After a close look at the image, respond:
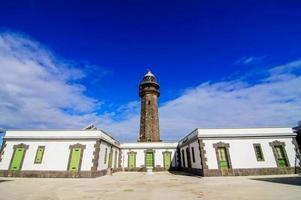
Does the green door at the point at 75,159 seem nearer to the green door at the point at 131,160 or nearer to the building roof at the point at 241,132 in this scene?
the green door at the point at 131,160

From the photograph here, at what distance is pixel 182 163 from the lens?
23688 millimetres

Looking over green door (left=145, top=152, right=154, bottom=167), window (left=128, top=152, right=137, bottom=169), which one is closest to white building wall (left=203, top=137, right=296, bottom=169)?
green door (left=145, top=152, right=154, bottom=167)

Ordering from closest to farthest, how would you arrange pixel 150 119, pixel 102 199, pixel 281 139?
pixel 102 199, pixel 281 139, pixel 150 119

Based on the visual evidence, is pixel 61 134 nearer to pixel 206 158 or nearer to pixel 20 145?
pixel 20 145

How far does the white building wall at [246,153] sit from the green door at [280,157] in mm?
413

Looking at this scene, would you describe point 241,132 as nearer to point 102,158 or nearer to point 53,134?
point 102,158

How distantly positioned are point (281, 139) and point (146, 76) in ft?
73.2

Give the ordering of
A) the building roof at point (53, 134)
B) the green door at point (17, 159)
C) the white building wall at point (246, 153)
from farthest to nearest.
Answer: the building roof at point (53, 134)
the green door at point (17, 159)
the white building wall at point (246, 153)

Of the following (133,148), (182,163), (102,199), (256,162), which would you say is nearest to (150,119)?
(133,148)

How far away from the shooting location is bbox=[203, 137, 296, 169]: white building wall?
15117mm

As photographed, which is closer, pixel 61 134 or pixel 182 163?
pixel 61 134

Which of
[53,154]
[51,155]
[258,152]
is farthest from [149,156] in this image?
[258,152]

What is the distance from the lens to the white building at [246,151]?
49.1 feet

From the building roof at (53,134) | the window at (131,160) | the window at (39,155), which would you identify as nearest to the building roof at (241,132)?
the building roof at (53,134)
